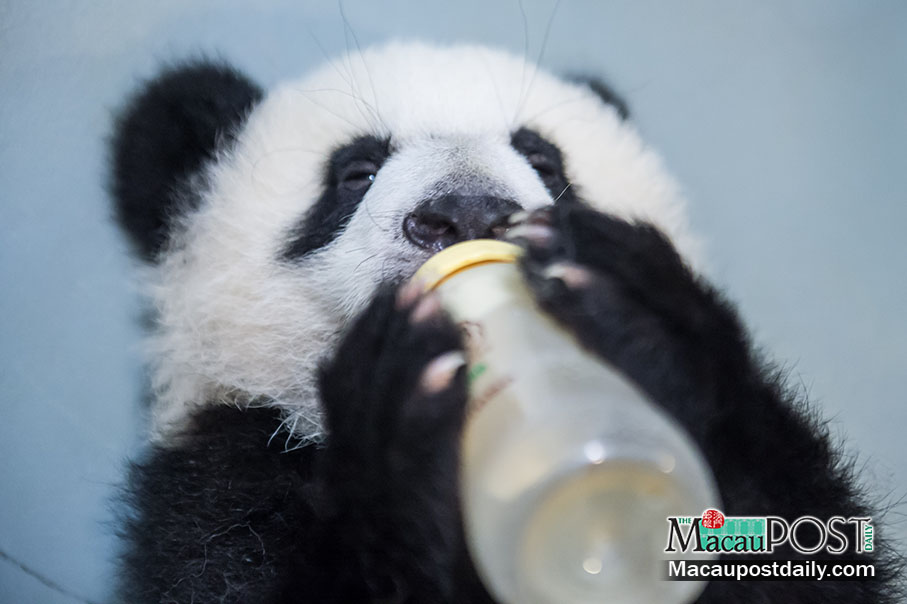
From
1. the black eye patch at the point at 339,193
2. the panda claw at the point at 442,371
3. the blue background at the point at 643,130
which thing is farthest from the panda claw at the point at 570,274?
the blue background at the point at 643,130

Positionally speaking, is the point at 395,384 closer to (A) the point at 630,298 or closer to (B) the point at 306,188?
(A) the point at 630,298

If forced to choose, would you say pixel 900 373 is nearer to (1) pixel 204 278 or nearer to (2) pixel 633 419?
(2) pixel 633 419

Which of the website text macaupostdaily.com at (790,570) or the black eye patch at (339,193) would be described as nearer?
the website text macaupostdaily.com at (790,570)

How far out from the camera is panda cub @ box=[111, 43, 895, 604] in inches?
26.9

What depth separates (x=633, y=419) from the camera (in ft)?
1.77

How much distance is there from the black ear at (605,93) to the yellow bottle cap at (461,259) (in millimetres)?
761

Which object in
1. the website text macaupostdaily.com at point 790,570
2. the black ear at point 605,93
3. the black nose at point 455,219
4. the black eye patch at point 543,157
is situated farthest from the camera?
the black ear at point 605,93

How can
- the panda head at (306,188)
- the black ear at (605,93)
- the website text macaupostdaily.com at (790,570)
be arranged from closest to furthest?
the website text macaupostdaily.com at (790,570), the panda head at (306,188), the black ear at (605,93)

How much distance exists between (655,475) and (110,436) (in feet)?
2.49

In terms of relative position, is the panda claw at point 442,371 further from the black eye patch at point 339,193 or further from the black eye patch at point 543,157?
the black eye patch at point 543,157

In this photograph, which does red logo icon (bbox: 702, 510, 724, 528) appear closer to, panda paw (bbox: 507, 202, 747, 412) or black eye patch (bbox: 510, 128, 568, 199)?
panda paw (bbox: 507, 202, 747, 412)

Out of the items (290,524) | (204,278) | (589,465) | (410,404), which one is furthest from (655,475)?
(204,278)

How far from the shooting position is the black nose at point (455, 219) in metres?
0.87

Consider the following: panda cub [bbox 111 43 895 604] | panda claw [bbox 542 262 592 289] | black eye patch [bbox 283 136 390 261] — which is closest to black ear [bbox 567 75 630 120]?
panda cub [bbox 111 43 895 604]
